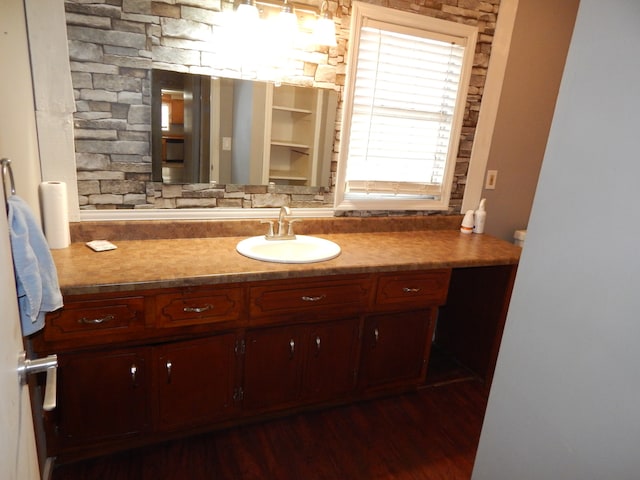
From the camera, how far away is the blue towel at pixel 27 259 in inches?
43.3

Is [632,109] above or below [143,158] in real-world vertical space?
above

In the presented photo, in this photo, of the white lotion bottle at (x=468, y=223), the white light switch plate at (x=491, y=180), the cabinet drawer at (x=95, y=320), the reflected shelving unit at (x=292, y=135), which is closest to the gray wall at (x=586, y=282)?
the cabinet drawer at (x=95, y=320)

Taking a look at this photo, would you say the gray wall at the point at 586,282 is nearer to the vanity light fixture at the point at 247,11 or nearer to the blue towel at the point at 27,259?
the blue towel at the point at 27,259

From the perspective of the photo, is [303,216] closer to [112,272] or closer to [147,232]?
[147,232]

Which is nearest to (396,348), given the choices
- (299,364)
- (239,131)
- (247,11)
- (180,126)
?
(299,364)

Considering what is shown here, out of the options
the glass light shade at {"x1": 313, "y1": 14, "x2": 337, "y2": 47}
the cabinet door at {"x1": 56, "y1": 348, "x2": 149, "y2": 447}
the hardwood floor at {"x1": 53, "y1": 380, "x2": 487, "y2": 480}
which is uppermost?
the glass light shade at {"x1": 313, "y1": 14, "x2": 337, "y2": 47}

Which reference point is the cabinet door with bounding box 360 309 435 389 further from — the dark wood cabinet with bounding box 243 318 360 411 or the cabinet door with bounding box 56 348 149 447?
the cabinet door with bounding box 56 348 149 447

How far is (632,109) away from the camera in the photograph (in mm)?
611

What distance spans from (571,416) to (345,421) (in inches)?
62.2

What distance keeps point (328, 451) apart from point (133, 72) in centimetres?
190

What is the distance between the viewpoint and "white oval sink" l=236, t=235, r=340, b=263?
1970 mm

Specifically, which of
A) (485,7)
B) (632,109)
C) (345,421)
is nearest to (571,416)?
(632,109)

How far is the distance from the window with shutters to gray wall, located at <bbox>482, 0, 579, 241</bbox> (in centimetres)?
31

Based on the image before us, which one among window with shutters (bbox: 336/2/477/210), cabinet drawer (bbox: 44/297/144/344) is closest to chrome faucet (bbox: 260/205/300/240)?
window with shutters (bbox: 336/2/477/210)
